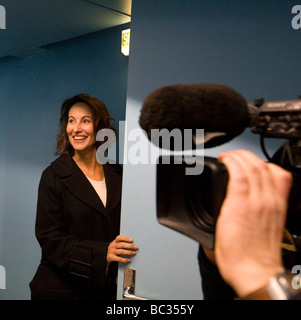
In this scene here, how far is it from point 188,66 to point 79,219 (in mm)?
804

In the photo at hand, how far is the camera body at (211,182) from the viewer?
47 cm

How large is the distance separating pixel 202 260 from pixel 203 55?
0.66 metres

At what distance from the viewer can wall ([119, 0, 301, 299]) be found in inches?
38.1

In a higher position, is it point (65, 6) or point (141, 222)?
point (65, 6)

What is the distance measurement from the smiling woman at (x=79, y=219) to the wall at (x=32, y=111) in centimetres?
33

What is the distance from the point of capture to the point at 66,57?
220cm

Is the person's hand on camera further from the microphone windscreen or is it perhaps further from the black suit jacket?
the black suit jacket

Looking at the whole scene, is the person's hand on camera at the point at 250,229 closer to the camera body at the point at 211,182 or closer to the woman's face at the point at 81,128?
the camera body at the point at 211,182

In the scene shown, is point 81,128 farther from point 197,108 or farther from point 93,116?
point 197,108

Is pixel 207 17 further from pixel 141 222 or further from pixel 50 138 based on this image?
pixel 50 138

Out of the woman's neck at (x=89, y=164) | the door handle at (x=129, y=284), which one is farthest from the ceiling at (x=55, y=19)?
the door handle at (x=129, y=284)

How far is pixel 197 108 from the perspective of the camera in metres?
0.49
